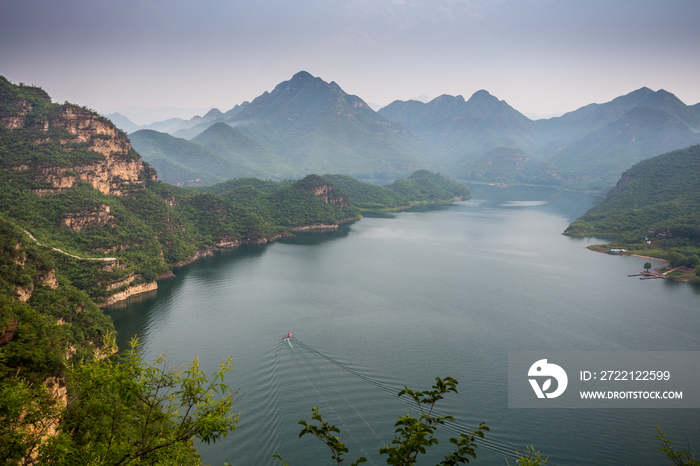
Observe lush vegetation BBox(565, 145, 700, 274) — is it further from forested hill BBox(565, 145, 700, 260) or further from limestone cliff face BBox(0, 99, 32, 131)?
limestone cliff face BBox(0, 99, 32, 131)

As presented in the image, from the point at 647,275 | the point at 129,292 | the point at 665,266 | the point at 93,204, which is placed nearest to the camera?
the point at 129,292

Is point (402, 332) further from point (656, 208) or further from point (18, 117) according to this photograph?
point (656, 208)

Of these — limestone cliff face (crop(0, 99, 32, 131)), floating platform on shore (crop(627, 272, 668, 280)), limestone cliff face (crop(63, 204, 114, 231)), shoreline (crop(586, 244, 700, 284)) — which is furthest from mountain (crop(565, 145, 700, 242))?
limestone cliff face (crop(0, 99, 32, 131))

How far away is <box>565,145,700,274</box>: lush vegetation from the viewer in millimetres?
77225

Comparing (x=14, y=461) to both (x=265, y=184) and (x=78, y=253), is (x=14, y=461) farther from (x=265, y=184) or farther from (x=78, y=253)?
(x=265, y=184)

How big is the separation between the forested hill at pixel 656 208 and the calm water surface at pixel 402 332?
12.8m

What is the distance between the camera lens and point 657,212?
93562 mm

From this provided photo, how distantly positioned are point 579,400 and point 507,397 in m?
5.45

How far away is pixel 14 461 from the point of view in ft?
30.2

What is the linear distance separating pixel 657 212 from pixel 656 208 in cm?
272

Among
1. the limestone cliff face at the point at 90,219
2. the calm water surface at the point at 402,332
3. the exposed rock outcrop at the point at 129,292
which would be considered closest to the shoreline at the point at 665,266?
the calm water surface at the point at 402,332

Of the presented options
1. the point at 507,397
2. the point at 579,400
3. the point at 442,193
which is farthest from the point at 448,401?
the point at 442,193

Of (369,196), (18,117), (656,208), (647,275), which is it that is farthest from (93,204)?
(656,208)

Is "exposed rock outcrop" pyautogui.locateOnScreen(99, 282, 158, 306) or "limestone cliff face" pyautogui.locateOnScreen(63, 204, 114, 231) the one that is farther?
"limestone cliff face" pyautogui.locateOnScreen(63, 204, 114, 231)
